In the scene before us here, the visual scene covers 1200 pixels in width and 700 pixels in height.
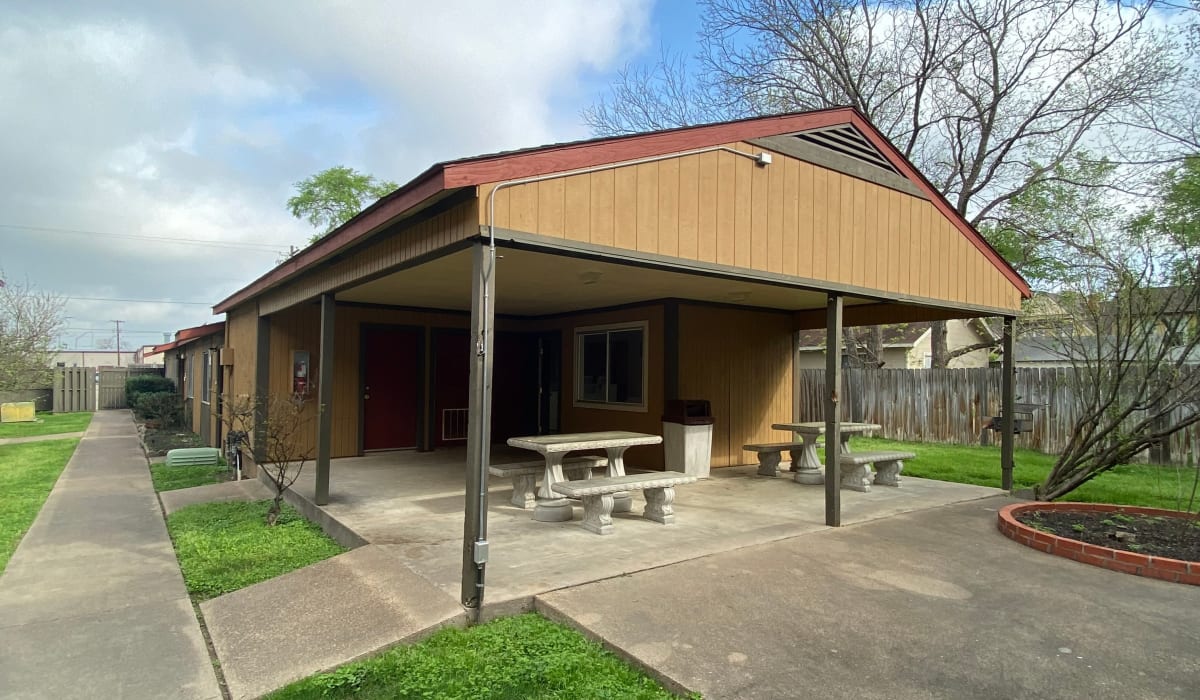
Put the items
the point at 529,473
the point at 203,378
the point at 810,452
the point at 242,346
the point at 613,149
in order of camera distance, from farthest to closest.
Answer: the point at 203,378
the point at 242,346
the point at 810,452
the point at 529,473
the point at 613,149

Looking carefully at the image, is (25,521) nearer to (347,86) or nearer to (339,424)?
(339,424)

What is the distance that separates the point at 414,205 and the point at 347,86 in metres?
12.0

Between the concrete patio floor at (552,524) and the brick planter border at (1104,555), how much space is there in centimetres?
105

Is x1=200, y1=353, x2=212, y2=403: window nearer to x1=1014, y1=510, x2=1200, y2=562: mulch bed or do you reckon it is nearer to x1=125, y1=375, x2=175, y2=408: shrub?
x1=125, y1=375, x2=175, y2=408: shrub

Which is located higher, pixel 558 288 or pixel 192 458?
pixel 558 288

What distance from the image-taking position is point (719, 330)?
9008mm

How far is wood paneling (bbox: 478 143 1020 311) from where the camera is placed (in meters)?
3.98

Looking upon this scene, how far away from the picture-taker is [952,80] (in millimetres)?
15719

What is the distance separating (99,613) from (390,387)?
18.9ft

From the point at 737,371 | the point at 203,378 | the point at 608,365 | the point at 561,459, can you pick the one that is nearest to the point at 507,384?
the point at 608,365

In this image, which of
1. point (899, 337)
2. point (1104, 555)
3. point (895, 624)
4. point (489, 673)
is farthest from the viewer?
point (899, 337)

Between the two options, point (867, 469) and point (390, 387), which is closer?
point (867, 469)

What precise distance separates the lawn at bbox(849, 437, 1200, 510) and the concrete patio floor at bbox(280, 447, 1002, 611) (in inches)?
36.9

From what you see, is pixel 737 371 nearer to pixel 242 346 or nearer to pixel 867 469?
pixel 867 469
